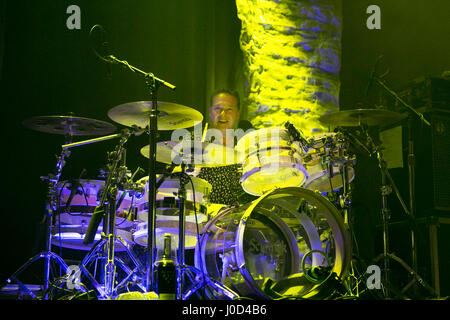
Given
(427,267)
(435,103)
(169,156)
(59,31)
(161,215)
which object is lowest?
(427,267)

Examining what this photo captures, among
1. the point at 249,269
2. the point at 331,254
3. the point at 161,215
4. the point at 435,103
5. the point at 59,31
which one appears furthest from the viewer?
the point at 59,31

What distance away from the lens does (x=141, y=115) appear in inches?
163

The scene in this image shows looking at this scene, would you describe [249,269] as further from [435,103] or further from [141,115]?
[435,103]

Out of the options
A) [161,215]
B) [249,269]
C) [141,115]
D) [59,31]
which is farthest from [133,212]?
[59,31]

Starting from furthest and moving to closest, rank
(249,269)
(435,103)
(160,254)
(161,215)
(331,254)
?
(435,103), (160,254), (161,215), (331,254), (249,269)

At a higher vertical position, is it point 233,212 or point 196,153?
point 196,153

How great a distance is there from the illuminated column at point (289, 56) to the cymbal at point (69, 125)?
1962mm

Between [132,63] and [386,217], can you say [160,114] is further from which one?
[386,217]

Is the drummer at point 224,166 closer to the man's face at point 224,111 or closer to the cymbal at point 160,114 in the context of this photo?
the man's face at point 224,111

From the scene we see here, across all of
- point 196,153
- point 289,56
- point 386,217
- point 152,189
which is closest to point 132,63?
point 289,56

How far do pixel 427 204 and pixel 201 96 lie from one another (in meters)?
2.37

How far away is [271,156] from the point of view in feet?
14.0

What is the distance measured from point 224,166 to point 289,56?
1.55m

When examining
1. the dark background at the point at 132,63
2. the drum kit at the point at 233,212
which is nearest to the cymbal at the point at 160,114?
the drum kit at the point at 233,212
